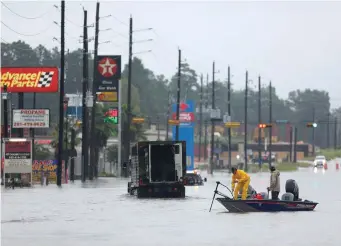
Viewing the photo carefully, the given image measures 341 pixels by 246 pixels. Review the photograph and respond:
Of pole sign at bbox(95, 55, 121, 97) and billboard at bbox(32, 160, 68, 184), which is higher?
pole sign at bbox(95, 55, 121, 97)

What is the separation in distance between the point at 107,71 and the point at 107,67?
42 centimetres

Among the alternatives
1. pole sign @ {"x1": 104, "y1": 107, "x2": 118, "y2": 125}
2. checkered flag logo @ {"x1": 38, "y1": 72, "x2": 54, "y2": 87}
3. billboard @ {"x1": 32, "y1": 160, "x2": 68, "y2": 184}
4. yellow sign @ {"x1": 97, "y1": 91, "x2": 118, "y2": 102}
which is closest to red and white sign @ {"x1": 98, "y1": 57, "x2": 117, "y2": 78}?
yellow sign @ {"x1": 97, "y1": 91, "x2": 118, "y2": 102}

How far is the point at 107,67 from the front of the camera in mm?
98438

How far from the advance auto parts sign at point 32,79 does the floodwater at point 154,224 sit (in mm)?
34405

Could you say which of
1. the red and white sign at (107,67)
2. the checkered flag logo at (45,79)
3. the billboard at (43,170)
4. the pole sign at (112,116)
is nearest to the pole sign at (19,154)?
the billboard at (43,170)

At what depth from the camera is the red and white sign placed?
9850 cm

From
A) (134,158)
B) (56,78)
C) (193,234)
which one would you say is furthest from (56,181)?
(193,234)

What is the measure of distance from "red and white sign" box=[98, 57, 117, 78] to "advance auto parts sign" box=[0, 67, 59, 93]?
9869 mm

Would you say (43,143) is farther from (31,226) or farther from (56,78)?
(31,226)

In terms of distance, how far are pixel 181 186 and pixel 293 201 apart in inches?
523

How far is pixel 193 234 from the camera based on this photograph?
109 feet

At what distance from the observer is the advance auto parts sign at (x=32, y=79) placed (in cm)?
8888

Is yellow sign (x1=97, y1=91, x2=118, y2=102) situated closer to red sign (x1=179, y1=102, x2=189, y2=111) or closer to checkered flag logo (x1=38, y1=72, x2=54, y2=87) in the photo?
checkered flag logo (x1=38, y1=72, x2=54, y2=87)

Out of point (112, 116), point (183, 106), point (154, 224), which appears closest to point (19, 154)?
point (154, 224)
